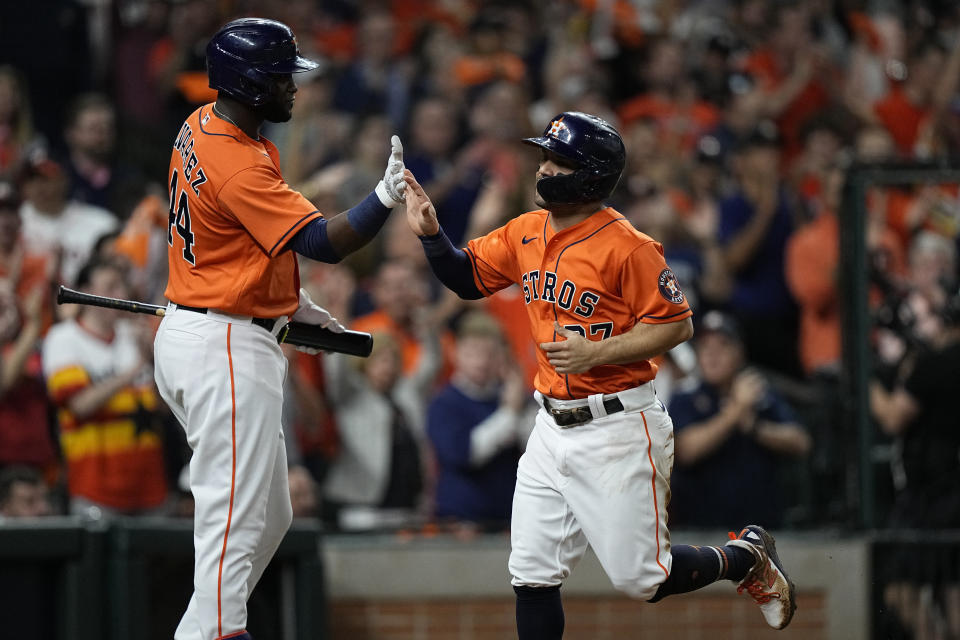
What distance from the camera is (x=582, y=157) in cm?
425

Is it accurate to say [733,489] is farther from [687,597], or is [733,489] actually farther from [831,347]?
[831,347]

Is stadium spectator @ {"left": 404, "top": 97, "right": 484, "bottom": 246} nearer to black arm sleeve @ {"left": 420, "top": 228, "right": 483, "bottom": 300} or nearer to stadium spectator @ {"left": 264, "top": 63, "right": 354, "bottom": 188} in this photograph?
stadium spectator @ {"left": 264, "top": 63, "right": 354, "bottom": 188}

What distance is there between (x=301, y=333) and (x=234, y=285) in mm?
434

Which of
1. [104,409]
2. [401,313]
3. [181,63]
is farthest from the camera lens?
[181,63]

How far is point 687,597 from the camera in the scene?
712 centimetres

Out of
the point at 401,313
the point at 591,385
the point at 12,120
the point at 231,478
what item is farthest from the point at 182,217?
the point at 12,120

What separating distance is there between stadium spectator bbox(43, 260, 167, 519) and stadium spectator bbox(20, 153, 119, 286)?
548 millimetres

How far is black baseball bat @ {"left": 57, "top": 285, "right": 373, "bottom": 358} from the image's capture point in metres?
4.36

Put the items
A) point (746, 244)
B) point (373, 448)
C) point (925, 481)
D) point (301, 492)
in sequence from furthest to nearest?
point (746, 244) < point (373, 448) < point (925, 481) < point (301, 492)

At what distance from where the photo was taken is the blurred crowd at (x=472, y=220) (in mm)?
6711

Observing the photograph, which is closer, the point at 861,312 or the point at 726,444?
the point at 861,312

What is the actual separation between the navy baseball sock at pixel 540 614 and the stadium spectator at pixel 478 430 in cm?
251

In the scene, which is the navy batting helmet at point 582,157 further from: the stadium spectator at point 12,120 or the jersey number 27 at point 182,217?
the stadium spectator at point 12,120

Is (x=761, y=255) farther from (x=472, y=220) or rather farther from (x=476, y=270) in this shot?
(x=476, y=270)
